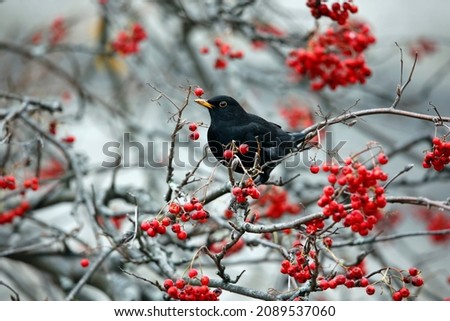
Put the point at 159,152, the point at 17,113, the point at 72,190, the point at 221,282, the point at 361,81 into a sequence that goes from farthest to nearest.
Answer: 1. the point at 159,152
2. the point at 72,190
3. the point at 361,81
4. the point at 17,113
5. the point at 221,282

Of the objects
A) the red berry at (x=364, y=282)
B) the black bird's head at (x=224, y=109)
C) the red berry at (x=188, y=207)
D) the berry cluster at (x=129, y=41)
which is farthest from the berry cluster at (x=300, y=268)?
the berry cluster at (x=129, y=41)

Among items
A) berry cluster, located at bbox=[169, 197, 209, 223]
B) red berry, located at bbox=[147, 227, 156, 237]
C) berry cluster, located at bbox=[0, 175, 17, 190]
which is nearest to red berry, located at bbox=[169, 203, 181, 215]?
berry cluster, located at bbox=[169, 197, 209, 223]

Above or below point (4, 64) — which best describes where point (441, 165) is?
below

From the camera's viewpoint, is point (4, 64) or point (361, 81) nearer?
point (361, 81)

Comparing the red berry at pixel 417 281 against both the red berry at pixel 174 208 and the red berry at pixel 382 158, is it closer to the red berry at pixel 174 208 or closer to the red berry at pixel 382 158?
the red berry at pixel 382 158

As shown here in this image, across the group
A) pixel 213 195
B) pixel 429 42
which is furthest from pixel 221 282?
pixel 429 42

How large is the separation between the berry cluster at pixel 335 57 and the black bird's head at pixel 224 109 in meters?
0.87

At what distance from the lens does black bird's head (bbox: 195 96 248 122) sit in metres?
3.21

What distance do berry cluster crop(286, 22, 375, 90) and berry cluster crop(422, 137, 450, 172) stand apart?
58.2 inches

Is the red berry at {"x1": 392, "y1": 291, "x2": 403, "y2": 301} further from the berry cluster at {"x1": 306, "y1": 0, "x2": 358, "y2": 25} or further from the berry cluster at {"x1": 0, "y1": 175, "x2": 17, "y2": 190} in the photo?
the berry cluster at {"x1": 0, "y1": 175, "x2": 17, "y2": 190}

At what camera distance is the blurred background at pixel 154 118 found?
3.79m

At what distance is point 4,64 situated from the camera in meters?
6.42
